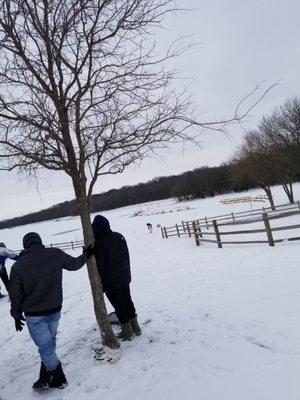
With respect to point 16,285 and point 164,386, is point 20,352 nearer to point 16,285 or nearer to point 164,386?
point 16,285

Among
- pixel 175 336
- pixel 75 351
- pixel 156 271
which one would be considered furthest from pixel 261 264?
pixel 75 351

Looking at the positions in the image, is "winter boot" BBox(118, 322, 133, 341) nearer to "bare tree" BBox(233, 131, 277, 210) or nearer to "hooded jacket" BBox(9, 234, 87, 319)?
"hooded jacket" BBox(9, 234, 87, 319)

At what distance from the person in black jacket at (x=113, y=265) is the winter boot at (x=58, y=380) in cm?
114

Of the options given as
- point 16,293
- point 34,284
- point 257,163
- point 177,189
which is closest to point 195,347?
point 34,284

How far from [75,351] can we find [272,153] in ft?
113

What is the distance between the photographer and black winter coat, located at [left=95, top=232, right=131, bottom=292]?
4934mm

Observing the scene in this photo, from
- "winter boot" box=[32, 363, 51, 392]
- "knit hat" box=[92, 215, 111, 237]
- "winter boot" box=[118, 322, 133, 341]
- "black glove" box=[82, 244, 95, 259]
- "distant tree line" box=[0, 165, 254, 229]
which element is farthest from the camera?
"distant tree line" box=[0, 165, 254, 229]

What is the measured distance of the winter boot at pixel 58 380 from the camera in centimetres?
406

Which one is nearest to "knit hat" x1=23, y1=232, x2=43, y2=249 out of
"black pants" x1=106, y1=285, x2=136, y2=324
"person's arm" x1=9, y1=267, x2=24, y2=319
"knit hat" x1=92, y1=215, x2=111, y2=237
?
"person's arm" x1=9, y1=267, x2=24, y2=319

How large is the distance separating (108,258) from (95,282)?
345 millimetres

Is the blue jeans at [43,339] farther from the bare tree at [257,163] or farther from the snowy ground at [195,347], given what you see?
the bare tree at [257,163]

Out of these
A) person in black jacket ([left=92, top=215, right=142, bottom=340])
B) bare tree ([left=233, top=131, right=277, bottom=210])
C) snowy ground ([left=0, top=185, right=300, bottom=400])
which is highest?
bare tree ([left=233, top=131, right=277, bottom=210])

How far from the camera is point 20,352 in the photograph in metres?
5.83

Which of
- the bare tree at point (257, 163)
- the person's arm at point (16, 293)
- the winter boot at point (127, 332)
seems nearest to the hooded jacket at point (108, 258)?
the winter boot at point (127, 332)
